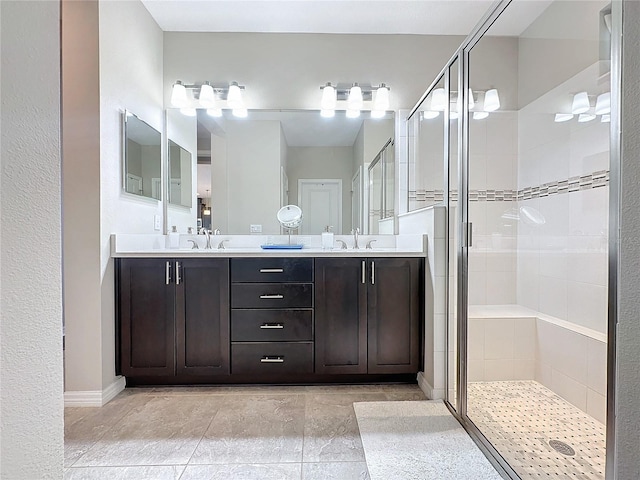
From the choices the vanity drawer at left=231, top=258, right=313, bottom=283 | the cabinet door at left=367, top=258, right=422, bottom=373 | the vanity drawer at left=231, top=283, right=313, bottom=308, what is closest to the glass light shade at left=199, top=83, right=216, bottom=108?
the vanity drawer at left=231, top=258, right=313, bottom=283

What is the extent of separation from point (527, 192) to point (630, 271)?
182 cm

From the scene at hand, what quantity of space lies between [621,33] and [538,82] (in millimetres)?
1910

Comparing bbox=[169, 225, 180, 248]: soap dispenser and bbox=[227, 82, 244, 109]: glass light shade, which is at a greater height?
bbox=[227, 82, 244, 109]: glass light shade

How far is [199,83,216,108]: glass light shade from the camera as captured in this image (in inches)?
110

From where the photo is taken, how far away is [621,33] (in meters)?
0.88

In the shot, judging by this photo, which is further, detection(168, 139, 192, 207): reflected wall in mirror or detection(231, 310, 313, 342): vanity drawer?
detection(168, 139, 192, 207): reflected wall in mirror

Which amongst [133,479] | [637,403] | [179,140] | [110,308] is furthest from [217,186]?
[637,403]

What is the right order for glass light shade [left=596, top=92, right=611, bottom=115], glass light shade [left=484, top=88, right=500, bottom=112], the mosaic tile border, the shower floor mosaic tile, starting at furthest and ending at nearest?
glass light shade [left=484, top=88, right=500, bottom=112] < the mosaic tile border < glass light shade [left=596, top=92, right=611, bottom=115] < the shower floor mosaic tile

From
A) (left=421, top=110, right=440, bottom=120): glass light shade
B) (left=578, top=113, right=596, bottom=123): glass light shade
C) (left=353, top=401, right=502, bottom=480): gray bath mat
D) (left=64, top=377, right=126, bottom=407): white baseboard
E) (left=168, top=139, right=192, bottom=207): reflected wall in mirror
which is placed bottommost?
(left=353, top=401, right=502, bottom=480): gray bath mat

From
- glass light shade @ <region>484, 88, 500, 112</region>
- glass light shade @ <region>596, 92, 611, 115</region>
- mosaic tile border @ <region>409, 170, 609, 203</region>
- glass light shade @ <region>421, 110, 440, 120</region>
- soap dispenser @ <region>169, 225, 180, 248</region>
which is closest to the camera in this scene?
glass light shade @ <region>596, 92, 611, 115</region>

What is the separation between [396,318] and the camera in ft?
7.43

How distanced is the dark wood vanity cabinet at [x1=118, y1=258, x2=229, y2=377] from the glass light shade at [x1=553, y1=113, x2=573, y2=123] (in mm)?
2186

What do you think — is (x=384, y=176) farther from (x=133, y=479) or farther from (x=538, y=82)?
(x=133, y=479)

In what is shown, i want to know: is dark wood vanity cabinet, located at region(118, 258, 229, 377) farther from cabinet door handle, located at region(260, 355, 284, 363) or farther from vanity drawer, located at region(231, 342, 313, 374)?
cabinet door handle, located at region(260, 355, 284, 363)
